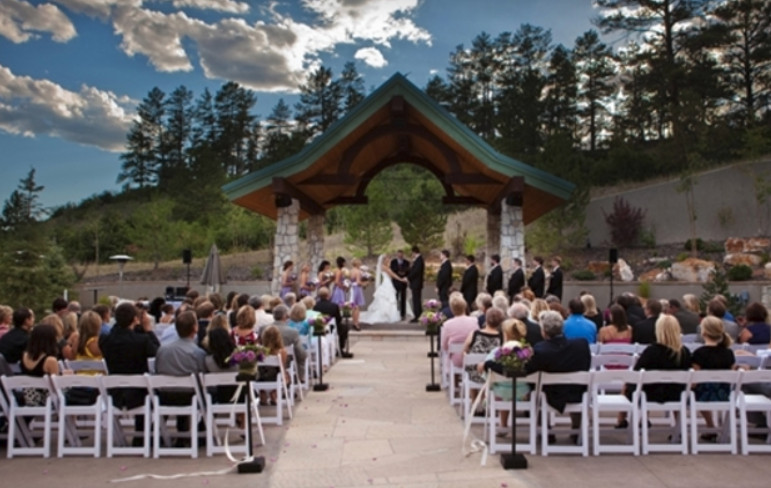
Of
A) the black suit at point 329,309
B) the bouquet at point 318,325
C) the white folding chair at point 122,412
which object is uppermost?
the black suit at point 329,309

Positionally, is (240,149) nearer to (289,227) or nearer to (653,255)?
(653,255)

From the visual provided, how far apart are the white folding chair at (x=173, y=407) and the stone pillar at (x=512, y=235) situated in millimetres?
10703

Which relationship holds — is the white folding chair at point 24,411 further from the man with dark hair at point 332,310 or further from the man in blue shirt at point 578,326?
the man with dark hair at point 332,310

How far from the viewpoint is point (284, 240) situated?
16891 millimetres

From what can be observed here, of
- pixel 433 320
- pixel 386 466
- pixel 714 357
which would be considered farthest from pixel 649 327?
pixel 386 466

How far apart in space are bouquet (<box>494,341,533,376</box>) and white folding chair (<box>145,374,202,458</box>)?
2.78 m

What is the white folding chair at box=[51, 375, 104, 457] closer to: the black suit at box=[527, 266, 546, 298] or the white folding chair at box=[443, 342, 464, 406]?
the white folding chair at box=[443, 342, 464, 406]

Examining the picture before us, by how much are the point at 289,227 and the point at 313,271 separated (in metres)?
2.62

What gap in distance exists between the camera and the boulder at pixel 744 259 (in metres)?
24.8

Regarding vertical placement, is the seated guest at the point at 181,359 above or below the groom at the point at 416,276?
below

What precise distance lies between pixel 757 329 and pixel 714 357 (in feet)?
6.27

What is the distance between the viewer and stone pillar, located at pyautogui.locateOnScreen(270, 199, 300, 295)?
16.9 metres

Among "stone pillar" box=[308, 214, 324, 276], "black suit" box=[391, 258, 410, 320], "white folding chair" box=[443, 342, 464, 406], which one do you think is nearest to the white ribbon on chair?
"white folding chair" box=[443, 342, 464, 406]

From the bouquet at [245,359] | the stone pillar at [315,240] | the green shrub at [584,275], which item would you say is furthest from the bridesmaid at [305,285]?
the green shrub at [584,275]
